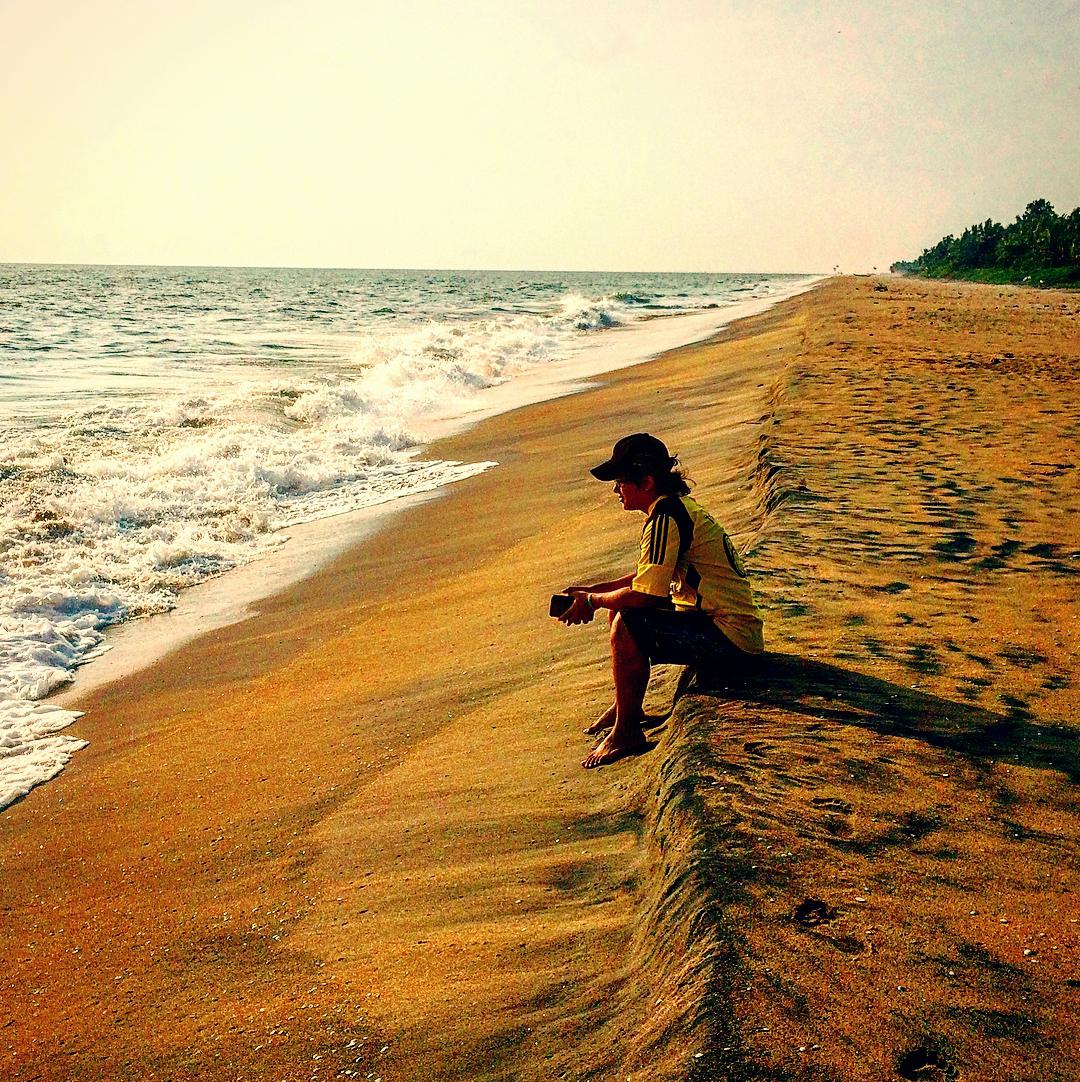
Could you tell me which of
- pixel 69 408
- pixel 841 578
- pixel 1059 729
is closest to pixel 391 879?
pixel 1059 729

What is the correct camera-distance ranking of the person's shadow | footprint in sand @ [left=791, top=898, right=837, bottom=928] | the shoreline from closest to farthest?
1. footprint in sand @ [left=791, top=898, right=837, bottom=928]
2. the person's shadow
3. the shoreline

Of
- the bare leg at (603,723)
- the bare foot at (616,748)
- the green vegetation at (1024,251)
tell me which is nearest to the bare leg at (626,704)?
the bare foot at (616,748)

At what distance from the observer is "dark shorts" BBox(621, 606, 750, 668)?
422 centimetres

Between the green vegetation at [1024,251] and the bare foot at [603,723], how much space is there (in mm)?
47208

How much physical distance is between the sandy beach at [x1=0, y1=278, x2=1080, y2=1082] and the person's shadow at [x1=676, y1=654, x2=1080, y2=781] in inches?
0.8

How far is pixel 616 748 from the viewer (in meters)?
4.11

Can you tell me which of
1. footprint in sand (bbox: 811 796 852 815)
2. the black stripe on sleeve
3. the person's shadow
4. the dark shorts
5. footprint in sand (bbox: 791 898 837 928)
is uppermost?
the black stripe on sleeve

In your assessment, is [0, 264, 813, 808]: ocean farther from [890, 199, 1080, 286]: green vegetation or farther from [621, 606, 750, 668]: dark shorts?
[890, 199, 1080, 286]: green vegetation

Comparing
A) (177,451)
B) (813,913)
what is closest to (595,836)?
(813,913)

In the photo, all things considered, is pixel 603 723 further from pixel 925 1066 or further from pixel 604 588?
pixel 925 1066

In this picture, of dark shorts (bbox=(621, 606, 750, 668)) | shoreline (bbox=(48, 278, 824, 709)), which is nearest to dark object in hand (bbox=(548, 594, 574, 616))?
→ dark shorts (bbox=(621, 606, 750, 668))

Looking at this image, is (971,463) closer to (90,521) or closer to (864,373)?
(864,373)

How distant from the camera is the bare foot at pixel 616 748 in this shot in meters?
4.10

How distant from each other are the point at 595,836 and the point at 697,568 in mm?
1210
